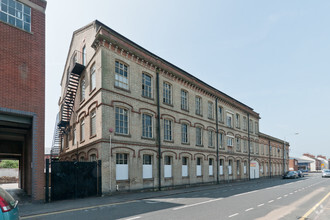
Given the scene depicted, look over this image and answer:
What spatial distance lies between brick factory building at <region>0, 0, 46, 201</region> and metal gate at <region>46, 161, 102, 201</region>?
0.76 meters

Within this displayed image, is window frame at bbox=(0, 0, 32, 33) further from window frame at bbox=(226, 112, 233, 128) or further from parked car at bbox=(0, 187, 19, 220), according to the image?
window frame at bbox=(226, 112, 233, 128)

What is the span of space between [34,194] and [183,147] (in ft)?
46.5

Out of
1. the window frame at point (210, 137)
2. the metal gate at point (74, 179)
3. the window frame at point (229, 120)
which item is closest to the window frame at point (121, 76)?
the metal gate at point (74, 179)

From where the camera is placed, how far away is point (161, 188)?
20.6 m

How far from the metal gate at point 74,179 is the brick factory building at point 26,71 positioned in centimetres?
76

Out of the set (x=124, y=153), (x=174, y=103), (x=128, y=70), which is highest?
(x=128, y=70)

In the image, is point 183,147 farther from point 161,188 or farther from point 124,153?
point 124,153

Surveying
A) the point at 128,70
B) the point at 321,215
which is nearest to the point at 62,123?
the point at 128,70

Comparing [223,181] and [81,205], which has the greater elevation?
[81,205]

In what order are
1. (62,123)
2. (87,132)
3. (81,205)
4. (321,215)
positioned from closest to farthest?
(321,215), (81,205), (87,132), (62,123)

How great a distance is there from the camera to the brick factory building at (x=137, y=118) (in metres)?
17.6

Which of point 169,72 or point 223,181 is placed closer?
point 169,72

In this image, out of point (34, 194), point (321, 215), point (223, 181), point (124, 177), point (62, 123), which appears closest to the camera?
point (321, 215)

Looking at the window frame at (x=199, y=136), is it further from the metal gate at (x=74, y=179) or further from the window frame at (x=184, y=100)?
the metal gate at (x=74, y=179)
